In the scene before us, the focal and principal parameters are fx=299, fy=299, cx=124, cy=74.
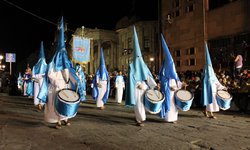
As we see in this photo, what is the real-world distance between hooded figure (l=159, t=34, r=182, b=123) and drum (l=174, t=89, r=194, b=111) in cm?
16

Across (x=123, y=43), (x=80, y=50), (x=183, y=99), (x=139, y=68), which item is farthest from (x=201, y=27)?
(x=123, y=43)

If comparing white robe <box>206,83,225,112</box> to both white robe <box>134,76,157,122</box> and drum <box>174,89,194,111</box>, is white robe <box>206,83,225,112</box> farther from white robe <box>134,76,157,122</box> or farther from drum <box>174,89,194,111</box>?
white robe <box>134,76,157,122</box>

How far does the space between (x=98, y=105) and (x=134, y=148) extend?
7.74m

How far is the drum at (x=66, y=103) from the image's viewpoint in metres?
7.31

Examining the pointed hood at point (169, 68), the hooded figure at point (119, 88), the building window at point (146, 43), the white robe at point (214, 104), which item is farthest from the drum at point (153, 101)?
the building window at point (146, 43)

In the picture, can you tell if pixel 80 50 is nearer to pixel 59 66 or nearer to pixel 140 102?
pixel 59 66

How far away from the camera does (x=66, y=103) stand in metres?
7.28

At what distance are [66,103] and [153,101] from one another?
2.49 meters

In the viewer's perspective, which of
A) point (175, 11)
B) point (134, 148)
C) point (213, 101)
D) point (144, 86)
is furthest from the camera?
point (175, 11)

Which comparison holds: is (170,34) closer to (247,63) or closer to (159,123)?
(247,63)

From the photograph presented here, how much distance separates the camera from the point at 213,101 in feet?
34.7

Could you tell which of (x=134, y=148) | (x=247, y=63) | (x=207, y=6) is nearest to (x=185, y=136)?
(x=134, y=148)

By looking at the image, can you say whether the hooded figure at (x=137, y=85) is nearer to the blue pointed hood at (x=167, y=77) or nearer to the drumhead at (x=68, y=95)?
the blue pointed hood at (x=167, y=77)

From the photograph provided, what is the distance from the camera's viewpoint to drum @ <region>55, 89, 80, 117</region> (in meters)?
7.31
